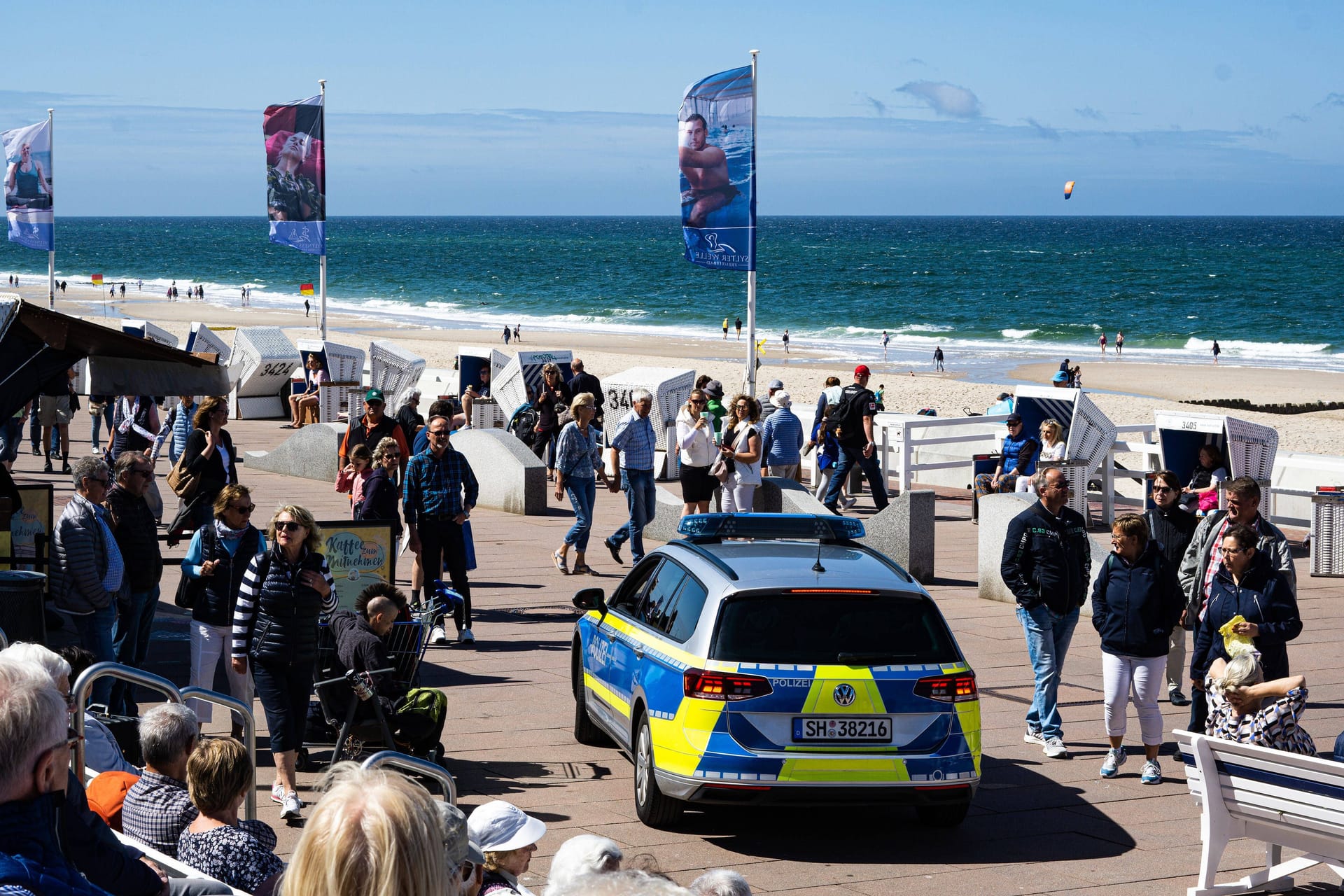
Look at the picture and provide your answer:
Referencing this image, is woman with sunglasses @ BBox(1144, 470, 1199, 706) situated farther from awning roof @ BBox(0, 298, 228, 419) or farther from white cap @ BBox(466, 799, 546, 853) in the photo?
white cap @ BBox(466, 799, 546, 853)

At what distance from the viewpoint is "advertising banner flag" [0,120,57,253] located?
35594mm

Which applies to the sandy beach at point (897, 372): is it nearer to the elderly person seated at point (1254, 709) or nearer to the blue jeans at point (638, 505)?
the blue jeans at point (638, 505)

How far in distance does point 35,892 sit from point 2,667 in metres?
0.52

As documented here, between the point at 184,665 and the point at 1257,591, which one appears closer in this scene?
the point at 1257,591

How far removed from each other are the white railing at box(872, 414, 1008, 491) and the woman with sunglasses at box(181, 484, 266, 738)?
12288 mm

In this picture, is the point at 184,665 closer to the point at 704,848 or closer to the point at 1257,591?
the point at 704,848

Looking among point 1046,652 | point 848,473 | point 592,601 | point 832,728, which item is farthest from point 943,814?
point 848,473

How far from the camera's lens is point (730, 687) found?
739 centimetres

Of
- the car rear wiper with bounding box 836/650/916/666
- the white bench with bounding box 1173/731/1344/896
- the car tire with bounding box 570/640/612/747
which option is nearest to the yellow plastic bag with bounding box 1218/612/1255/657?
the white bench with bounding box 1173/731/1344/896

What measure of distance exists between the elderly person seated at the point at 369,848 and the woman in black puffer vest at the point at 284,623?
5008 mm

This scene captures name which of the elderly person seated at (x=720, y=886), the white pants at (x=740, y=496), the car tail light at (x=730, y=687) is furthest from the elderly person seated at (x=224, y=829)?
the white pants at (x=740, y=496)

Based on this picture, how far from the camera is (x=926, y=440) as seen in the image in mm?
21000

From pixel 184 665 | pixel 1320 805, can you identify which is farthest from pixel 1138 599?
pixel 184 665

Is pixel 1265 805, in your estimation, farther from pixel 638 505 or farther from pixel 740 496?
pixel 740 496
